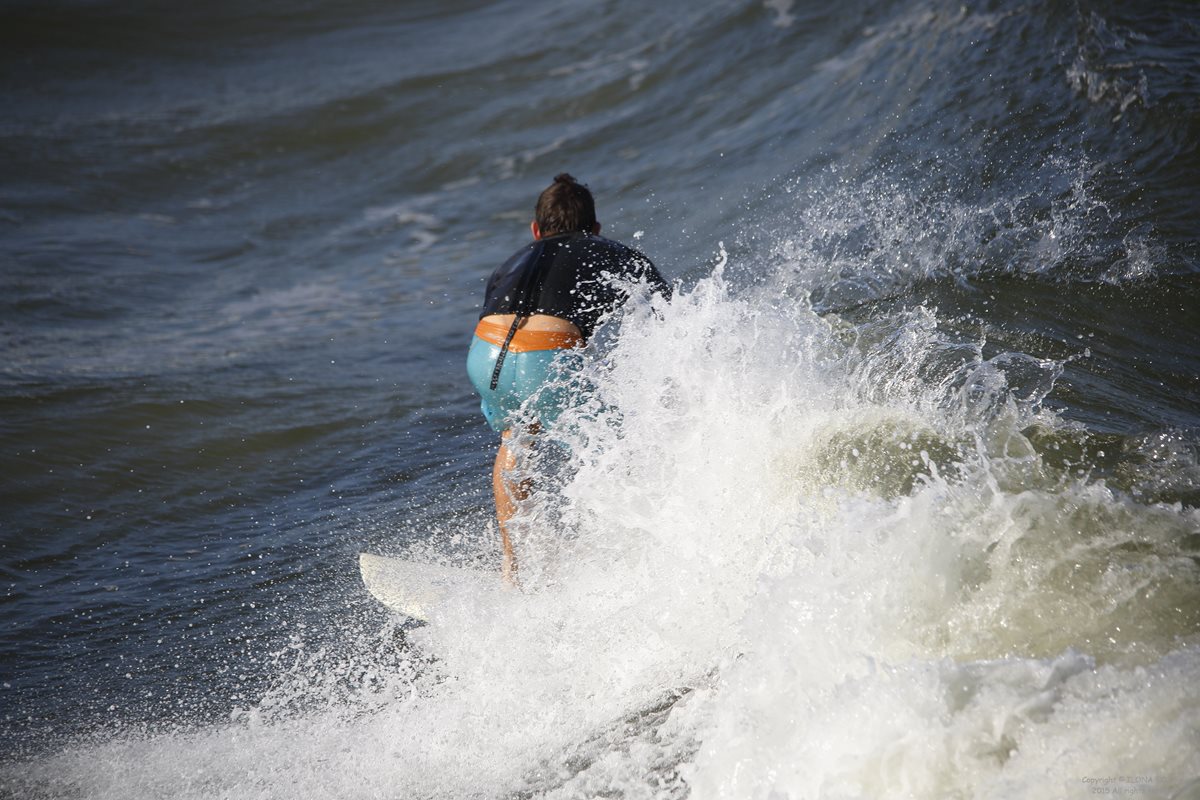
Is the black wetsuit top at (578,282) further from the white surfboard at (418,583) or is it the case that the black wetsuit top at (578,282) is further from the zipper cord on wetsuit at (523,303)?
the white surfboard at (418,583)

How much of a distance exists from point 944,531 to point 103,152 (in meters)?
14.9

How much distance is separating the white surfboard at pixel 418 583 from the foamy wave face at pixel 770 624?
0.16 m

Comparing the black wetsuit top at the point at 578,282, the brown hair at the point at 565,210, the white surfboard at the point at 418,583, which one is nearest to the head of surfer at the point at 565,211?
the brown hair at the point at 565,210

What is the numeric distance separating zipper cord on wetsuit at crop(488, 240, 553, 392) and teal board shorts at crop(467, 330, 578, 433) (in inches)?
0.7

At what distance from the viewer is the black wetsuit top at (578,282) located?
439 centimetres

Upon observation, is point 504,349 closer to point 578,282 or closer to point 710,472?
point 578,282

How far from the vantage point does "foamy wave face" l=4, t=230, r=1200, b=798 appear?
2846mm

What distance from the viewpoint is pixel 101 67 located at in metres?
18.1

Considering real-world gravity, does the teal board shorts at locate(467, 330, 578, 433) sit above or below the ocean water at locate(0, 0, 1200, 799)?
above

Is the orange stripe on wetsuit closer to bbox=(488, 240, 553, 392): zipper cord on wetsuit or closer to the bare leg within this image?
bbox=(488, 240, 553, 392): zipper cord on wetsuit

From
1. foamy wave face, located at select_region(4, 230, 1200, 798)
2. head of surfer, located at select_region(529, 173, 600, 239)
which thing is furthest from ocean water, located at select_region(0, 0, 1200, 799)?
head of surfer, located at select_region(529, 173, 600, 239)

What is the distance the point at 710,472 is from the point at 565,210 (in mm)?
1353

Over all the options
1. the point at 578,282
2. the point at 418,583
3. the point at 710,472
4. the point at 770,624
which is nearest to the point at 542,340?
the point at 578,282

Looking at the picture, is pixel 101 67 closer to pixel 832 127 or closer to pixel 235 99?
pixel 235 99
